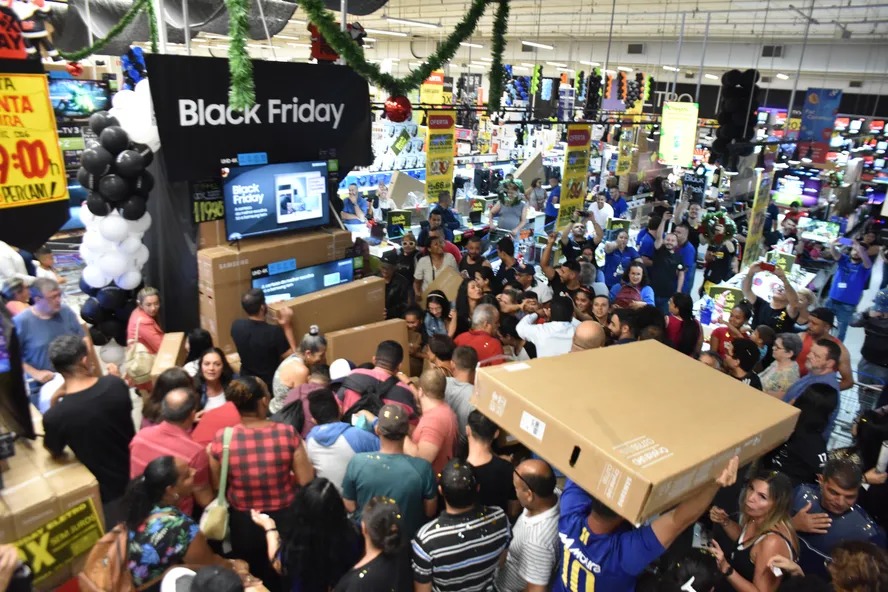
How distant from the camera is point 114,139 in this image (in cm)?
454

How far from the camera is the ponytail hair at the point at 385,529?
220cm

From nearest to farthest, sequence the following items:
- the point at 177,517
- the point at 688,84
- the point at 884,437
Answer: the point at 177,517
the point at 884,437
the point at 688,84

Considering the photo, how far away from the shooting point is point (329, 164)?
581 centimetres

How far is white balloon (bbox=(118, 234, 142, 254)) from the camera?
490cm

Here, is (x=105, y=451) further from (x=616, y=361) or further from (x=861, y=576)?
(x=861, y=576)

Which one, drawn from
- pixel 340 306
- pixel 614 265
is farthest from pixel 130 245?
pixel 614 265

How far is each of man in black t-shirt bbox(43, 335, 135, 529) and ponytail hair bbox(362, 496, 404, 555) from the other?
56.5 inches

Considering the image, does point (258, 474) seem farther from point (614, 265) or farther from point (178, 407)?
point (614, 265)

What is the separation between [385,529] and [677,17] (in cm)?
1719

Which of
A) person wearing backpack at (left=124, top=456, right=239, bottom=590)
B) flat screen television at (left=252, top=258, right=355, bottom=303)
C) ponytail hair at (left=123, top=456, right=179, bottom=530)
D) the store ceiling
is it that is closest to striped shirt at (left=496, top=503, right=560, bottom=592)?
person wearing backpack at (left=124, top=456, right=239, bottom=590)

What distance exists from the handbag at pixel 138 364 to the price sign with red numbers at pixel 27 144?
178cm

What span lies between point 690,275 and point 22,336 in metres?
7.51

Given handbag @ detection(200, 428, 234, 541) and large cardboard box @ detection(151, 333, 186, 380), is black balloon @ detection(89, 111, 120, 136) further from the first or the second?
handbag @ detection(200, 428, 234, 541)

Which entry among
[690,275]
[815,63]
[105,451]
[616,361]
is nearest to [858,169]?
[815,63]
